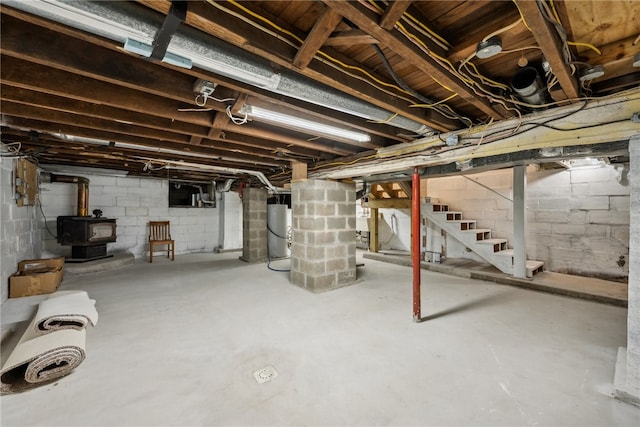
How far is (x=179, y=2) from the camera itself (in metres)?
0.92

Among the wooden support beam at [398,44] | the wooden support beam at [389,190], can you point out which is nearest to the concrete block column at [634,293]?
the wooden support beam at [398,44]

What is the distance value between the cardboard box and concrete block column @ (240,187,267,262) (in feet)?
9.49

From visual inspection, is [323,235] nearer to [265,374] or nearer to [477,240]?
[265,374]

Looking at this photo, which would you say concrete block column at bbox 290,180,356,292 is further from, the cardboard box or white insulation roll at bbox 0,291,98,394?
the cardboard box

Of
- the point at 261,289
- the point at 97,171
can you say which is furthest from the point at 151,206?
the point at 261,289

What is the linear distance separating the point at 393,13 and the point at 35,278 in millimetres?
4783

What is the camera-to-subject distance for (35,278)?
10.8 feet

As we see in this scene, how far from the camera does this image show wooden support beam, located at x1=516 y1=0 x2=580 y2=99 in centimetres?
94

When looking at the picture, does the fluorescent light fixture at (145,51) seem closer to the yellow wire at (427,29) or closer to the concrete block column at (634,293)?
the yellow wire at (427,29)

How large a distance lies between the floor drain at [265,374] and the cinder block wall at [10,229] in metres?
3.35

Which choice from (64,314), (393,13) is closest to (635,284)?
(393,13)

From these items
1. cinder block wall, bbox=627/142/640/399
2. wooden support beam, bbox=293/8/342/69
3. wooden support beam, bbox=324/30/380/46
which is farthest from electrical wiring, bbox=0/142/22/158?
cinder block wall, bbox=627/142/640/399

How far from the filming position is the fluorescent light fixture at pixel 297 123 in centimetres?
185

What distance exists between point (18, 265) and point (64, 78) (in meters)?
3.52
